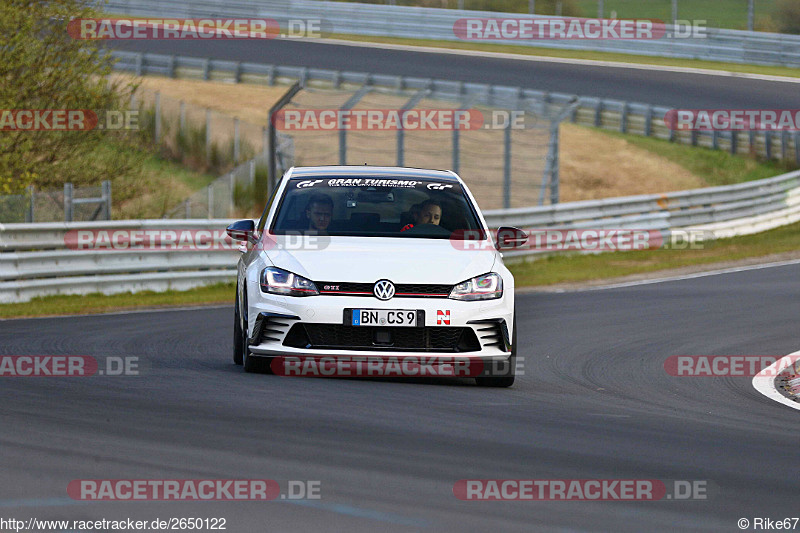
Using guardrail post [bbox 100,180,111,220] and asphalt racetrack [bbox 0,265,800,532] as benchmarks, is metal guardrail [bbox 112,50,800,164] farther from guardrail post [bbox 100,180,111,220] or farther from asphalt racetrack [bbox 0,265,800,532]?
asphalt racetrack [bbox 0,265,800,532]

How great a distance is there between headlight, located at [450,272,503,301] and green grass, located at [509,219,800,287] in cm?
1073

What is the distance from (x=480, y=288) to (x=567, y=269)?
13.2 metres

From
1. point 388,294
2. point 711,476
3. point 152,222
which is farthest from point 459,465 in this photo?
point 152,222

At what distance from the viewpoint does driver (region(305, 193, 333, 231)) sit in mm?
9539

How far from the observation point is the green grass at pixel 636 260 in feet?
68.8

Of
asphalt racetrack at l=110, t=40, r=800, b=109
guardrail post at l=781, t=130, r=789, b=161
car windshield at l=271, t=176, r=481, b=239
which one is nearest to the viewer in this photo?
car windshield at l=271, t=176, r=481, b=239

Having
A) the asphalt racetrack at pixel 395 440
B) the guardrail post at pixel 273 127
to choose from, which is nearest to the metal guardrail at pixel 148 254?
the guardrail post at pixel 273 127

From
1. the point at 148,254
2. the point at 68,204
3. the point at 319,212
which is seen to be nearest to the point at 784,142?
A: the point at 148,254

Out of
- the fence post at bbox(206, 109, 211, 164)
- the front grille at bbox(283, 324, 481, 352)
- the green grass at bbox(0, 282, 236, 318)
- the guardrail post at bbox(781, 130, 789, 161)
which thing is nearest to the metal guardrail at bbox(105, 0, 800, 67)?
the guardrail post at bbox(781, 130, 789, 161)

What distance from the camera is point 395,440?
668cm

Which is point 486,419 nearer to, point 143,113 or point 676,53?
point 143,113

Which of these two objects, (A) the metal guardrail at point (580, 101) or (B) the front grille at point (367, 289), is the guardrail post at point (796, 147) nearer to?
(A) the metal guardrail at point (580, 101)

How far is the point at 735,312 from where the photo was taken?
50.7ft

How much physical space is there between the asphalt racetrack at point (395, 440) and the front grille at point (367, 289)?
2.04 ft
